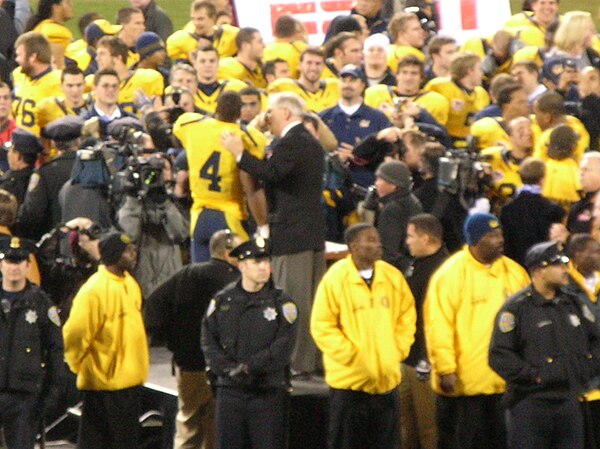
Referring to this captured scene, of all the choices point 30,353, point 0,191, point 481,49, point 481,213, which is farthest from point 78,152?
point 481,49

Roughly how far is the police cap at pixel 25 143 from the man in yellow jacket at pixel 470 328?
3210 millimetres

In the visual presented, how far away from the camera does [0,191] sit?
37.1 ft

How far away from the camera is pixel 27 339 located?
9.98m

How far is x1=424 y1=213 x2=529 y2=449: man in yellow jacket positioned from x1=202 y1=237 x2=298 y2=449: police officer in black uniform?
30.7 inches

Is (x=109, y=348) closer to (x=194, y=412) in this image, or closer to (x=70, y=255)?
(x=194, y=412)

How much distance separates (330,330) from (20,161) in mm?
3095

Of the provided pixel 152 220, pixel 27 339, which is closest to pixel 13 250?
pixel 27 339

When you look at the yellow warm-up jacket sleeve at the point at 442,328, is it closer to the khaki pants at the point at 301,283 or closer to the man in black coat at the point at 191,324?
the khaki pants at the point at 301,283

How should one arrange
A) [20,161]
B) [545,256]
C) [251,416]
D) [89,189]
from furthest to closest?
[20,161]
[89,189]
[251,416]
[545,256]

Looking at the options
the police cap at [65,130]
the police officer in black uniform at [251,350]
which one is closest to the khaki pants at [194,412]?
the police officer in black uniform at [251,350]

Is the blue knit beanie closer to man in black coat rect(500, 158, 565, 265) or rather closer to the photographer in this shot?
man in black coat rect(500, 158, 565, 265)

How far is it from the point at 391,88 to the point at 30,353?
4.28 m

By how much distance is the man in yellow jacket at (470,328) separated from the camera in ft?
33.0

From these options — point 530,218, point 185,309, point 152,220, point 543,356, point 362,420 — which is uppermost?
point 152,220
